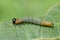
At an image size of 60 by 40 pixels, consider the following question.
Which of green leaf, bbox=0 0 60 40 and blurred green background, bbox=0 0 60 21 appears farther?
blurred green background, bbox=0 0 60 21

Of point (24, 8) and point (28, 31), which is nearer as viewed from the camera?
point (28, 31)

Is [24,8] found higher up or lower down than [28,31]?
higher up

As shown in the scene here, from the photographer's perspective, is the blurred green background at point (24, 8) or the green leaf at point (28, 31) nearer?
the green leaf at point (28, 31)

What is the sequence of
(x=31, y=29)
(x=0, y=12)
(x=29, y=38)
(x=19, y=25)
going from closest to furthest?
(x=29, y=38) → (x=31, y=29) → (x=19, y=25) → (x=0, y=12)

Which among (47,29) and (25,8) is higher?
(25,8)

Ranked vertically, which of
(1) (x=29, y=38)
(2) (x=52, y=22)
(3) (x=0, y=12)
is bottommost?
(1) (x=29, y=38)

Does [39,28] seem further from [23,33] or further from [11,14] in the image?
[11,14]

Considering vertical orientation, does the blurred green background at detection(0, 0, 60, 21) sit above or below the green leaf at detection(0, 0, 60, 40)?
above

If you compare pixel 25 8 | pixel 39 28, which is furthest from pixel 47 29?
pixel 25 8
